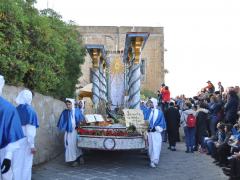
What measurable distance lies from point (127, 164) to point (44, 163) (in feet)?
7.90

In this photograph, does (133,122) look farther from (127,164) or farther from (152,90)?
(152,90)

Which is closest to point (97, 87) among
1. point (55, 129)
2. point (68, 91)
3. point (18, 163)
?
point (68, 91)

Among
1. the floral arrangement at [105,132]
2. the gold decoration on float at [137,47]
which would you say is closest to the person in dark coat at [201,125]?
the gold decoration on float at [137,47]

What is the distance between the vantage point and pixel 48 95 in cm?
1417

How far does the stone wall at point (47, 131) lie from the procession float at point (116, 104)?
1013mm

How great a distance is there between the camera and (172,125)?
55.6 ft

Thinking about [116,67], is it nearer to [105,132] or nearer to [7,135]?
[105,132]

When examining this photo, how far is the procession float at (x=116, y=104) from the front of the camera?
12.8 m

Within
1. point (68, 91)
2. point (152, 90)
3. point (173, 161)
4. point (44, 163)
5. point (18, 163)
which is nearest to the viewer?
point (18, 163)

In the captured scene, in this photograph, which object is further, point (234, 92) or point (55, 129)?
point (55, 129)

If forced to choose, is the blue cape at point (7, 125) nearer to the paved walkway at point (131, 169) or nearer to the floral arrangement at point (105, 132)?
the paved walkway at point (131, 169)

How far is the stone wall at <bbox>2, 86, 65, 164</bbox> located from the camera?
12632 millimetres

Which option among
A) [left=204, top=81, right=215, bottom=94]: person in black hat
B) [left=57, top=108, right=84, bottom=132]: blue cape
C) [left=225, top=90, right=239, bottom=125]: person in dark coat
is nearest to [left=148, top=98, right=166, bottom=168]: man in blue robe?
[left=225, top=90, right=239, bottom=125]: person in dark coat

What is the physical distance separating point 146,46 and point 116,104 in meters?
21.1
